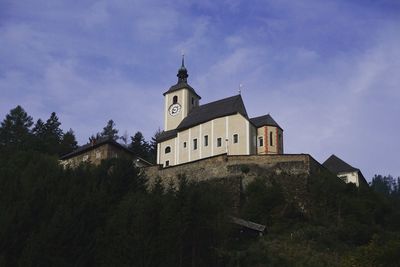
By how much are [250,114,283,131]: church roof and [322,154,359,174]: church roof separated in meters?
7.87

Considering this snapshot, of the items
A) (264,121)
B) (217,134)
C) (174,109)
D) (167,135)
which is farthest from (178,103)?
(264,121)

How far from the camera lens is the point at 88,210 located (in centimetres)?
3152

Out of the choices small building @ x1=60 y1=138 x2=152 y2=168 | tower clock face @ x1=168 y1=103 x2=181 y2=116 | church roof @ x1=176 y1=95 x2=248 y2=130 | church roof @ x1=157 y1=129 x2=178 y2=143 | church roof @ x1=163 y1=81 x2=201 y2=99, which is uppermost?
church roof @ x1=163 y1=81 x2=201 y2=99

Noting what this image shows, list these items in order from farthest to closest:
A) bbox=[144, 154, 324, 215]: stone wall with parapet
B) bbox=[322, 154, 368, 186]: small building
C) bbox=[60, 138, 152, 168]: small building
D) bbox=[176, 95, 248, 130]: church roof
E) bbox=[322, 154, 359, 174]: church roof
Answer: bbox=[60, 138, 152, 168]: small building → bbox=[322, 154, 359, 174]: church roof → bbox=[322, 154, 368, 186]: small building → bbox=[176, 95, 248, 130]: church roof → bbox=[144, 154, 324, 215]: stone wall with parapet

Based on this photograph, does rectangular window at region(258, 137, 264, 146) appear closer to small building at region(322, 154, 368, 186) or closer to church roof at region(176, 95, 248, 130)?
church roof at region(176, 95, 248, 130)

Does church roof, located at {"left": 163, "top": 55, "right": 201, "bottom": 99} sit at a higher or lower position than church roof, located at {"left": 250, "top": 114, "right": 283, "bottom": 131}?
higher

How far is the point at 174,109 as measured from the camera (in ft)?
198

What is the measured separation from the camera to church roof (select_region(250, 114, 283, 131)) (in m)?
52.5

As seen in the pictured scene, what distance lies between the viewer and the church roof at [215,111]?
53250mm

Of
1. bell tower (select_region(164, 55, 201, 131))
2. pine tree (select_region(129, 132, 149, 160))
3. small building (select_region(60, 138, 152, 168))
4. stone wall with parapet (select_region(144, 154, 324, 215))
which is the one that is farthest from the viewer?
pine tree (select_region(129, 132, 149, 160))

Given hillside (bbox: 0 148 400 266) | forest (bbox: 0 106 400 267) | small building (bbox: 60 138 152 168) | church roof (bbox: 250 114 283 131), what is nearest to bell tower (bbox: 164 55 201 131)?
small building (bbox: 60 138 152 168)

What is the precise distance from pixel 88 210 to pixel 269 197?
1497 cm

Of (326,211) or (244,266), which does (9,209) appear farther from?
(326,211)

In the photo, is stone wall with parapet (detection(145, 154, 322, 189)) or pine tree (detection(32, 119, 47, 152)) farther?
pine tree (detection(32, 119, 47, 152))
